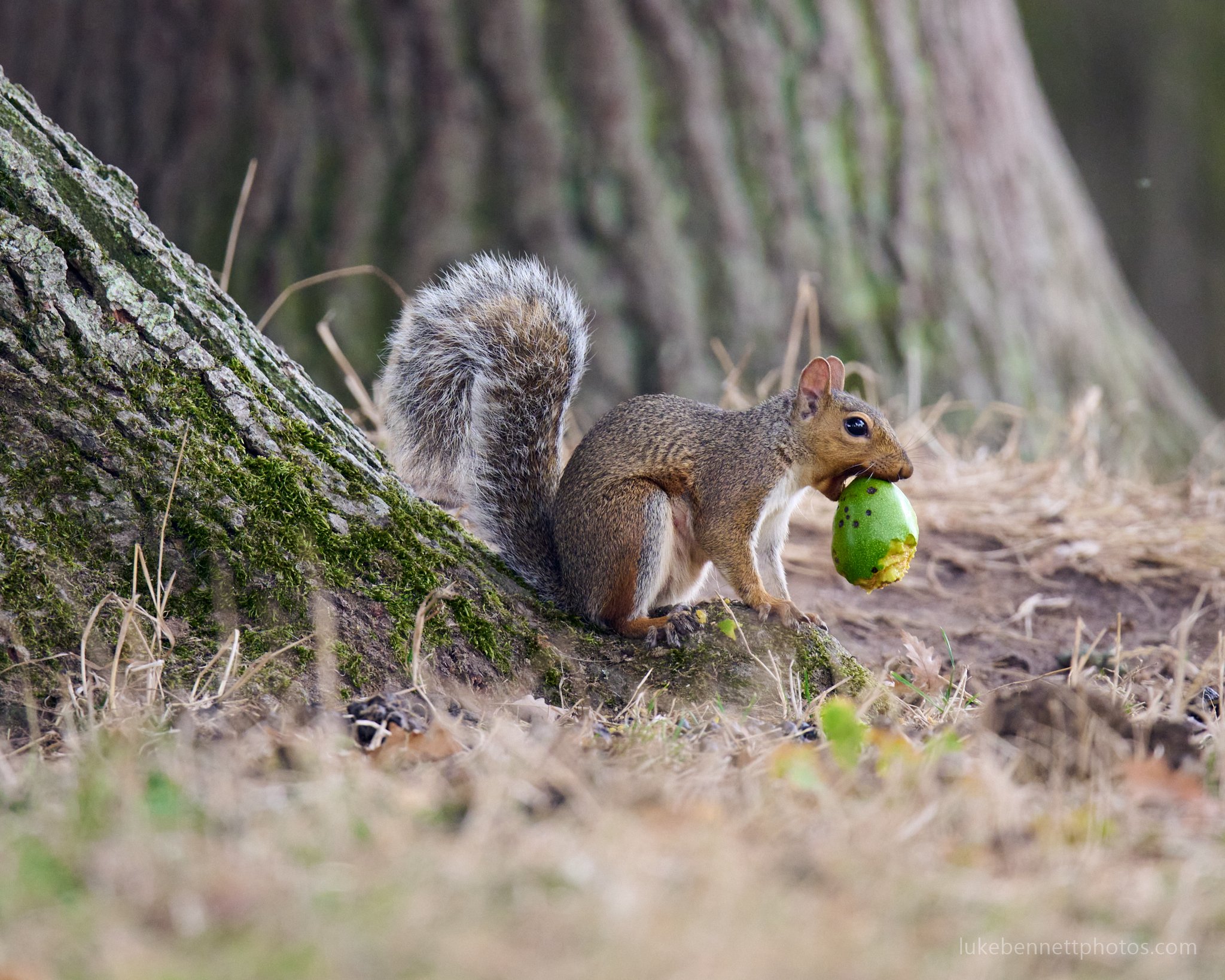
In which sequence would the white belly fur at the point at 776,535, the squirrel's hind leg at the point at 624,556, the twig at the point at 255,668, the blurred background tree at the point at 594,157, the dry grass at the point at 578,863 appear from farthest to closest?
1. the blurred background tree at the point at 594,157
2. the white belly fur at the point at 776,535
3. the squirrel's hind leg at the point at 624,556
4. the twig at the point at 255,668
5. the dry grass at the point at 578,863

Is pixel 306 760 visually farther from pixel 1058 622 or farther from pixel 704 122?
pixel 704 122

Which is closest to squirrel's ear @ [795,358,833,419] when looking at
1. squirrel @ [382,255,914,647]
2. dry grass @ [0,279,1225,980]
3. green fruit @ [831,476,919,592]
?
squirrel @ [382,255,914,647]

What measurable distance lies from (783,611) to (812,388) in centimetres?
47

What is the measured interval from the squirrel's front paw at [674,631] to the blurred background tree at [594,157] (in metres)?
1.60

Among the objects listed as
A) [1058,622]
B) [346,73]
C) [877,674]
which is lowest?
[1058,622]

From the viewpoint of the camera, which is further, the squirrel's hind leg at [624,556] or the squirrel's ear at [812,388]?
the squirrel's ear at [812,388]

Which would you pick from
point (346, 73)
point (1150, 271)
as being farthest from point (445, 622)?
point (1150, 271)

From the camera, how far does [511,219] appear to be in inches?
133

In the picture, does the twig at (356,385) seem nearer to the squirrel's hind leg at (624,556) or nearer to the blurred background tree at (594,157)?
the blurred background tree at (594,157)

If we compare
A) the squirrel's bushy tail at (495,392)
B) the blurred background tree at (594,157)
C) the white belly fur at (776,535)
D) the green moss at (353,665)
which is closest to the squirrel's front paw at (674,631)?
the squirrel's bushy tail at (495,392)

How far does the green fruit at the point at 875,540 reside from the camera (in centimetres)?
194

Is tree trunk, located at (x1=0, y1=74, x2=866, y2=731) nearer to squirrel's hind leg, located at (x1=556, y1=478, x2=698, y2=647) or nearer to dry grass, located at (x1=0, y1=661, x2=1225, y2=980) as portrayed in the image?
squirrel's hind leg, located at (x1=556, y1=478, x2=698, y2=647)

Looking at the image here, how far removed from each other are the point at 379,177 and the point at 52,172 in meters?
1.79

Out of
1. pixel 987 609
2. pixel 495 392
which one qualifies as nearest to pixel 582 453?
pixel 495 392
